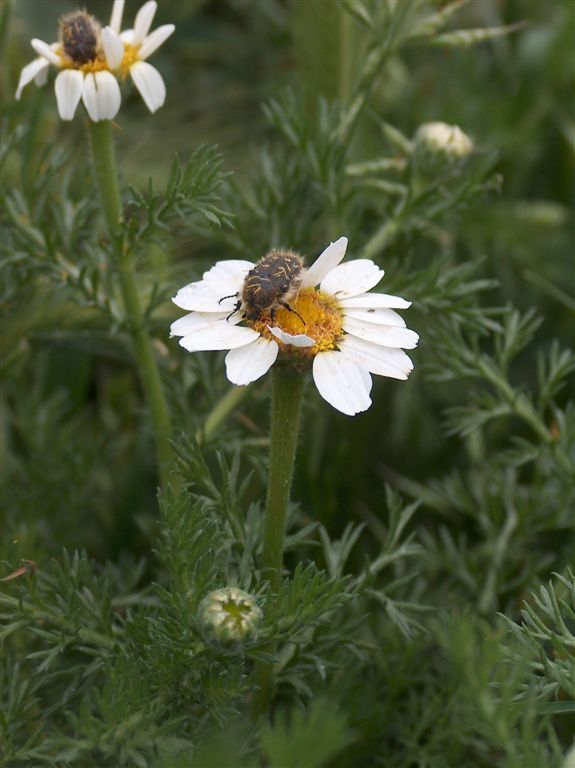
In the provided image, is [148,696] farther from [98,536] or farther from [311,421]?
[311,421]

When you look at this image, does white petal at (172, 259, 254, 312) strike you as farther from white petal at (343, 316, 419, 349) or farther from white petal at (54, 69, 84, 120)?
white petal at (54, 69, 84, 120)

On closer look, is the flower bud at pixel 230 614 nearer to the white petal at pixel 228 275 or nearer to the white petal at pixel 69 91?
the white petal at pixel 228 275

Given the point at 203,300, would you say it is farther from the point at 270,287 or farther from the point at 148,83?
the point at 148,83

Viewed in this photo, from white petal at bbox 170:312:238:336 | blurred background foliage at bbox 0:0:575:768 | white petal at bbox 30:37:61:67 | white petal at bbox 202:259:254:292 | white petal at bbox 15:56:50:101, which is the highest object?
white petal at bbox 30:37:61:67

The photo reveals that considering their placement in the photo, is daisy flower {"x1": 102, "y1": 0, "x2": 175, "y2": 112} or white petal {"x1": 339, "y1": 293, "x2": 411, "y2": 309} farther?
daisy flower {"x1": 102, "y1": 0, "x2": 175, "y2": 112}

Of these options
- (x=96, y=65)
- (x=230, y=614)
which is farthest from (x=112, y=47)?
(x=230, y=614)

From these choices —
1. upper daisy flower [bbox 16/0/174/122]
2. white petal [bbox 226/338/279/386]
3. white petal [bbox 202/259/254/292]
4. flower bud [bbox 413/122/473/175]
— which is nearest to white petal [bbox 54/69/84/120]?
upper daisy flower [bbox 16/0/174/122]

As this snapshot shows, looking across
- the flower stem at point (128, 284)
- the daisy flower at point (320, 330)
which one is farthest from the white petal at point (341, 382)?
the flower stem at point (128, 284)
